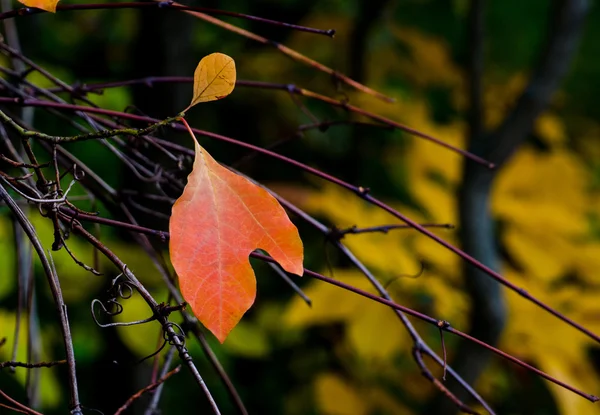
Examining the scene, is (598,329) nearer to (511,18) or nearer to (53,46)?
(511,18)

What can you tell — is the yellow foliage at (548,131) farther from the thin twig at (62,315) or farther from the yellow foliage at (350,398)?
the thin twig at (62,315)

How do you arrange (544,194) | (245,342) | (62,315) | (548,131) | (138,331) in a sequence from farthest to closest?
(548,131) < (544,194) < (245,342) < (138,331) < (62,315)

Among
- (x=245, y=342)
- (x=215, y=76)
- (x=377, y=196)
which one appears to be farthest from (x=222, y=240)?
(x=377, y=196)

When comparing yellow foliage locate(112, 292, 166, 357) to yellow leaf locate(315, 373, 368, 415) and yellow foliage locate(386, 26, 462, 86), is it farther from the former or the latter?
yellow foliage locate(386, 26, 462, 86)

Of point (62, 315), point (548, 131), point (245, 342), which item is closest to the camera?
point (62, 315)

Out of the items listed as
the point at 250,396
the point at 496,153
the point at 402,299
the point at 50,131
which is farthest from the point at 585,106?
the point at 50,131

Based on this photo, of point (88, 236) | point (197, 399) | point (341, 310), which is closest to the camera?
point (88, 236)

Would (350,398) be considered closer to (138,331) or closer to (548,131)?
(138,331)
